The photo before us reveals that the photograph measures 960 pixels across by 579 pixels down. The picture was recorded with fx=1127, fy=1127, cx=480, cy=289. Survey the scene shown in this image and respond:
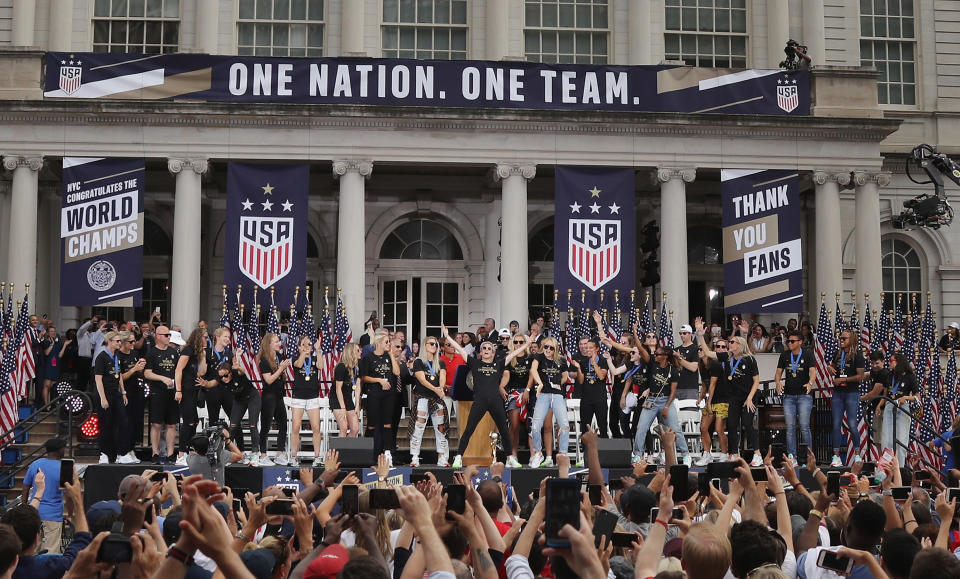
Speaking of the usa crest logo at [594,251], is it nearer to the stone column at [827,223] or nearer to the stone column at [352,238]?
the stone column at [352,238]

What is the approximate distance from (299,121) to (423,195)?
5.09m

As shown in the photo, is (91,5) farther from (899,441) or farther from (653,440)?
(899,441)

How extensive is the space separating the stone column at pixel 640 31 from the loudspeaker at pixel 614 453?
15.6 m

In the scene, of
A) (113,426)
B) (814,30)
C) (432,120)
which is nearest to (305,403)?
(113,426)

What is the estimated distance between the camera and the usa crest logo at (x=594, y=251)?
2498 cm

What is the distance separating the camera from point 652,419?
→ 1847 centimetres

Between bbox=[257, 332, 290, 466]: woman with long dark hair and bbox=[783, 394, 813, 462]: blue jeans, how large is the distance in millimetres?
8398

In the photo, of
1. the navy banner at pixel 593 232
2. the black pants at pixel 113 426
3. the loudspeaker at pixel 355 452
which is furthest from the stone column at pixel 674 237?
the black pants at pixel 113 426

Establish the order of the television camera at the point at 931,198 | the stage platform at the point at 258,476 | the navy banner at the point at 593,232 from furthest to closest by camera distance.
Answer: the television camera at the point at 931,198 < the navy banner at the point at 593,232 < the stage platform at the point at 258,476

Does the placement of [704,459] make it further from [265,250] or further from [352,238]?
[265,250]

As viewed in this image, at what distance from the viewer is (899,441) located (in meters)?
18.4

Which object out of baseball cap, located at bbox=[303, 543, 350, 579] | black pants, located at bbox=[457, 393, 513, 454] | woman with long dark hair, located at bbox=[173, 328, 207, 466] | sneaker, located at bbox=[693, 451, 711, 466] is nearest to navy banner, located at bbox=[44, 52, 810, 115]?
woman with long dark hair, located at bbox=[173, 328, 207, 466]

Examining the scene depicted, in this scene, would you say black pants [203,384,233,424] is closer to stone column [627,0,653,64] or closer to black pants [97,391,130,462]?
black pants [97,391,130,462]

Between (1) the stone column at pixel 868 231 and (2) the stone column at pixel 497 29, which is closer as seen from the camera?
(1) the stone column at pixel 868 231
